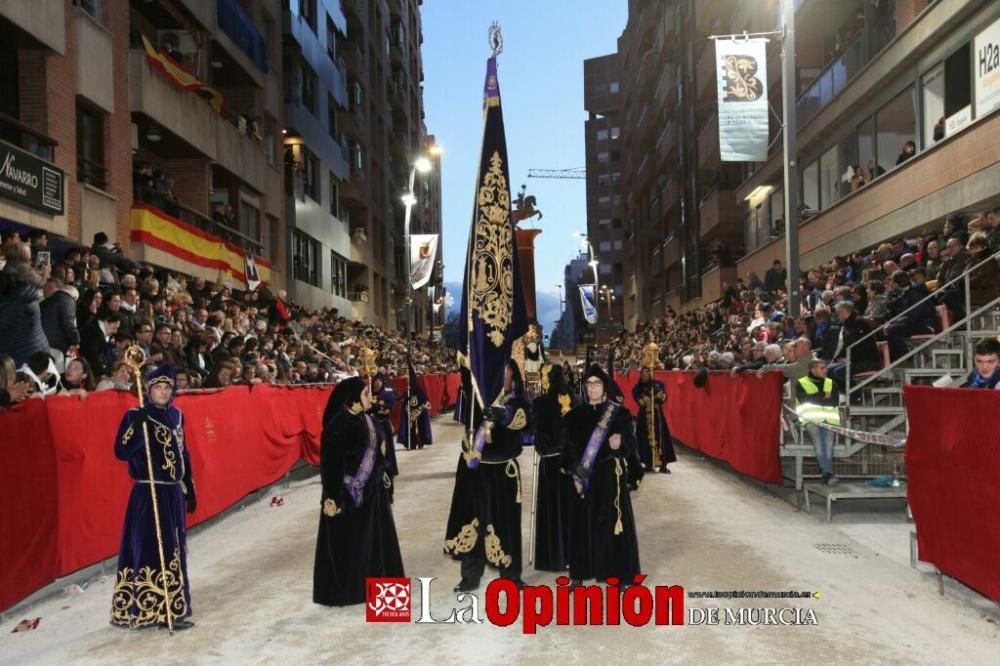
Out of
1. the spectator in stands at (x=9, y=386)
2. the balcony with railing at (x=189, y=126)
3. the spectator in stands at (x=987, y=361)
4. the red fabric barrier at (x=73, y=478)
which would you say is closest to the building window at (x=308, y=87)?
the balcony with railing at (x=189, y=126)

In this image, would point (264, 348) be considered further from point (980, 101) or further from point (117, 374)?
point (980, 101)

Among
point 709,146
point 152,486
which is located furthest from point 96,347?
point 709,146

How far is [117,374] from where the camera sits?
9.96 metres

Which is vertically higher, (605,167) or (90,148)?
(605,167)

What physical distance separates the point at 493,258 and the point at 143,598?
3.83 metres

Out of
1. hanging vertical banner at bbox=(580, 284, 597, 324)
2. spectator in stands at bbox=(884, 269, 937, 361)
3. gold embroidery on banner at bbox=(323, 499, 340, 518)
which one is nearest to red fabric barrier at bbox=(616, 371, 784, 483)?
spectator in stands at bbox=(884, 269, 937, 361)

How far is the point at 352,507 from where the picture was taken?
282 inches

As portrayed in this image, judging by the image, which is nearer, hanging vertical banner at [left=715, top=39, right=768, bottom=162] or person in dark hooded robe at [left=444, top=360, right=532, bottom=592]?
person in dark hooded robe at [left=444, top=360, right=532, bottom=592]

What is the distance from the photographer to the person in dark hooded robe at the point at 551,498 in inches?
317

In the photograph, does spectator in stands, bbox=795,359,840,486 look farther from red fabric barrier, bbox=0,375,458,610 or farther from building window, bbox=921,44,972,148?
building window, bbox=921,44,972,148

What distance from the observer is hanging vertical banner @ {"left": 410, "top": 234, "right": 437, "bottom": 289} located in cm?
2992

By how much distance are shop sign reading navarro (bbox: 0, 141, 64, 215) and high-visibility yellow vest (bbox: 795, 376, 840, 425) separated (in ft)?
41.9

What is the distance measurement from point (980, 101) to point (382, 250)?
41.7 metres

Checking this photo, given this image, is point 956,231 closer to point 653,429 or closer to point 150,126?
point 653,429
